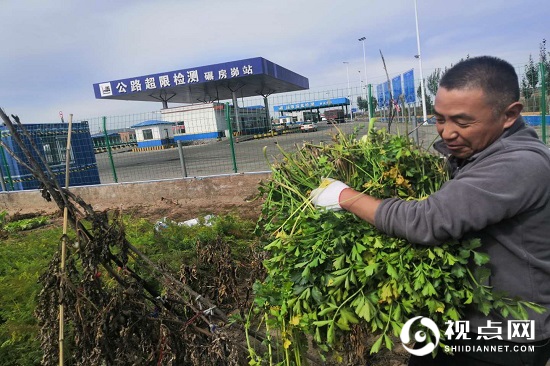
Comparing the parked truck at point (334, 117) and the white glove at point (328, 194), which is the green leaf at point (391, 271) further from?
the parked truck at point (334, 117)

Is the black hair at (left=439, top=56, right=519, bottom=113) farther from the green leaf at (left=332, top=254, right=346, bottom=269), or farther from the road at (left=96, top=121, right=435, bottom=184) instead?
the road at (left=96, top=121, right=435, bottom=184)

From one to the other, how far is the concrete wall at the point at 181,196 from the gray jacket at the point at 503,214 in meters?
4.62

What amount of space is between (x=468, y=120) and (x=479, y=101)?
7 cm

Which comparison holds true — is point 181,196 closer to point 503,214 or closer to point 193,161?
point 193,161

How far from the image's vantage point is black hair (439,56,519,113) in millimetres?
1132

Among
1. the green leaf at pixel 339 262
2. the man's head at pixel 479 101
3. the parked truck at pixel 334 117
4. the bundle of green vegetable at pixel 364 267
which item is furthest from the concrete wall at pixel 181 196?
the man's head at pixel 479 101

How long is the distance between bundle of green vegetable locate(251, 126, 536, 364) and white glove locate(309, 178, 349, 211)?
0.03m

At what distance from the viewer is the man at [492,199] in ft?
→ 3.48

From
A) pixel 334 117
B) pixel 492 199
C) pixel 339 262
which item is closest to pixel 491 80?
pixel 492 199

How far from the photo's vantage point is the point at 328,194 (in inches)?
51.2

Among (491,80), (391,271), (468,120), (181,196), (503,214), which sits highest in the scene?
(491,80)

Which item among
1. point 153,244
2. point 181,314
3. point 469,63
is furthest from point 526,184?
point 153,244

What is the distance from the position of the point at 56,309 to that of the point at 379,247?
4.83 feet

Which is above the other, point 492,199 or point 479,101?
point 479,101
